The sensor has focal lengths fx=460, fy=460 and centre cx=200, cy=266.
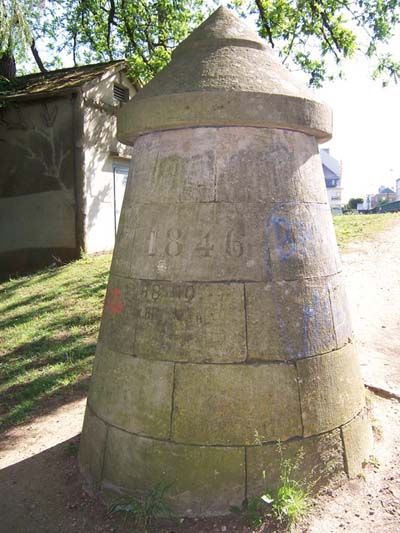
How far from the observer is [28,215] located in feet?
42.5

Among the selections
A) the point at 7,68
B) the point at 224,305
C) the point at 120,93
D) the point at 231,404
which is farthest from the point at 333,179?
the point at 231,404

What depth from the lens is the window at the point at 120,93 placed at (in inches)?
541

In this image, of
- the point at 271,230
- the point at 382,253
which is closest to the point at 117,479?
the point at 271,230

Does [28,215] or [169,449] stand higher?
[28,215]

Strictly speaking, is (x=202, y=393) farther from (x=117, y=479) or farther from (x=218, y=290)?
(x=117, y=479)

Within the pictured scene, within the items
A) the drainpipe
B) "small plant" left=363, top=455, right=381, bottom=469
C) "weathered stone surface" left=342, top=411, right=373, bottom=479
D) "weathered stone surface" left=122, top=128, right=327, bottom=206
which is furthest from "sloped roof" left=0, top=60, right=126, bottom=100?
"small plant" left=363, top=455, right=381, bottom=469

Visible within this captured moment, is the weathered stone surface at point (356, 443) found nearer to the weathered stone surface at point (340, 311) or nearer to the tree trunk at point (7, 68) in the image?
the weathered stone surface at point (340, 311)

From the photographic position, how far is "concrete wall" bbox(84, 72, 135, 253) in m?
12.5

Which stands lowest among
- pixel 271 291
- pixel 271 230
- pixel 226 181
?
pixel 271 291

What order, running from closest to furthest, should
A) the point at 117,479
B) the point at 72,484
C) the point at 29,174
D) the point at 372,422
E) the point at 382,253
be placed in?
1. the point at 117,479
2. the point at 72,484
3. the point at 372,422
4. the point at 382,253
5. the point at 29,174

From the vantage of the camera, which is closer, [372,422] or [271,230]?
[271,230]

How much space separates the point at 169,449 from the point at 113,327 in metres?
0.95

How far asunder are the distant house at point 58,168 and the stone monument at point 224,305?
9488mm

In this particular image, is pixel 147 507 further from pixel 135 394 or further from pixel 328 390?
pixel 328 390
